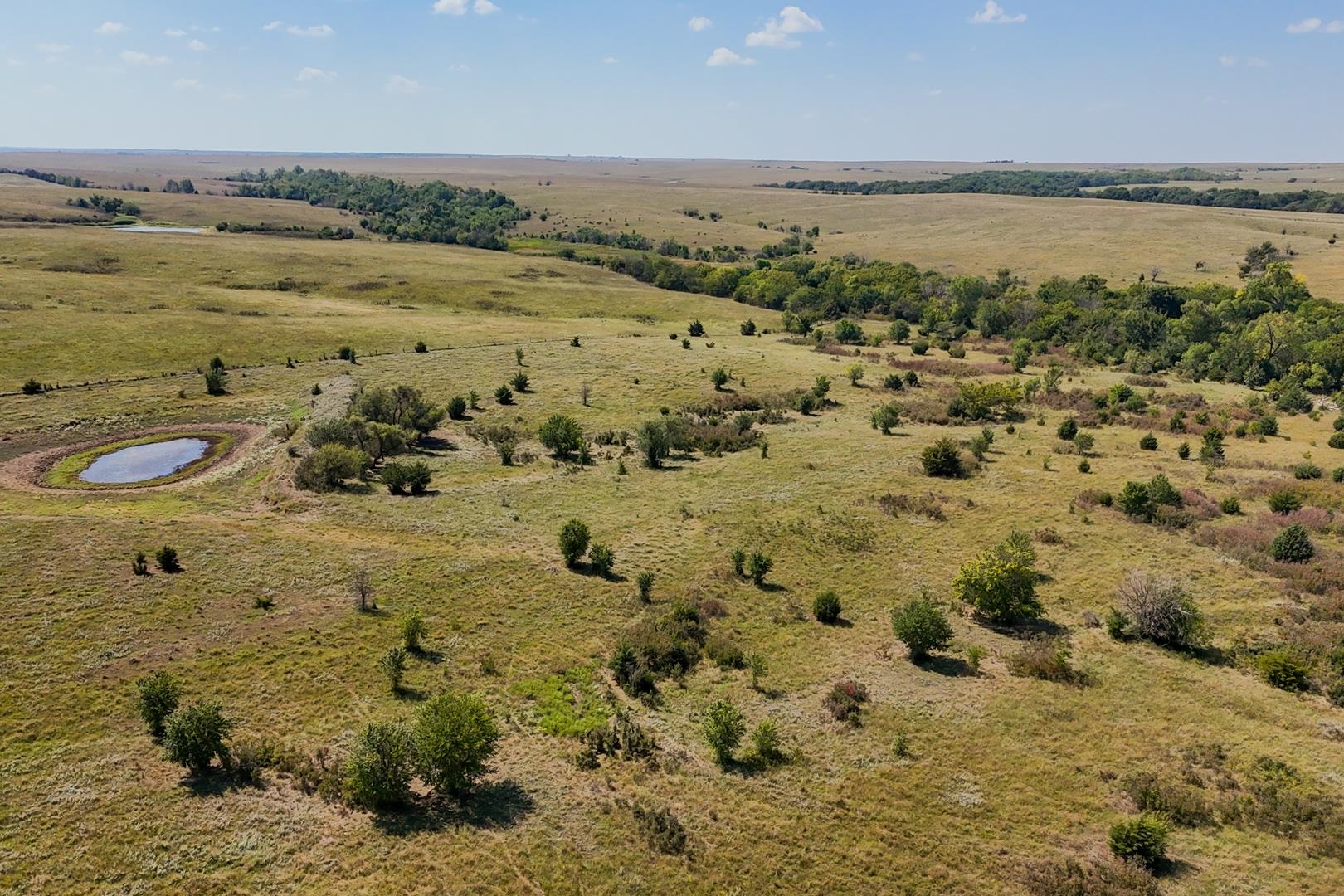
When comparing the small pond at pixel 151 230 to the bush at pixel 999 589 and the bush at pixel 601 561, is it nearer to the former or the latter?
the bush at pixel 601 561

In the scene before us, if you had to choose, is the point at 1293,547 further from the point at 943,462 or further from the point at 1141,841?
the point at 1141,841

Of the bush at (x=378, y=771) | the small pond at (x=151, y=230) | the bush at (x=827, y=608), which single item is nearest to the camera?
the bush at (x=378, y=771)

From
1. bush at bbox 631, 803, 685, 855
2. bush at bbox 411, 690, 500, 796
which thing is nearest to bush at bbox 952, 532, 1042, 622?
bush at bbox 631, 803, 685, 855

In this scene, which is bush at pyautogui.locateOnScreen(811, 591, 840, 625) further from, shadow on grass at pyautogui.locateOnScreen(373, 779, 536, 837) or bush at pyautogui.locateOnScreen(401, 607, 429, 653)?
bush at pyautogui.locateOnScreen(401, 607, 429, 653)

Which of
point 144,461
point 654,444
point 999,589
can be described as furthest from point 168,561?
point 999,589

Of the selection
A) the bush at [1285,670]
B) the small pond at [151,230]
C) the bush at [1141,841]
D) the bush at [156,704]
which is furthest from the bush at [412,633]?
the small pond at [151,230]

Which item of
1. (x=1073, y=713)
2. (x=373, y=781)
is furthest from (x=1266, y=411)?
(x=373, y=781)

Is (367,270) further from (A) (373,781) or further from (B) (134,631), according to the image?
(A) (373,781)
